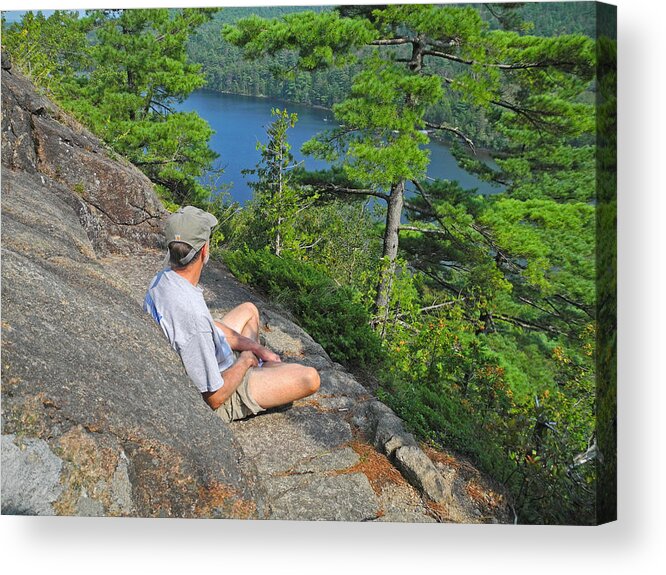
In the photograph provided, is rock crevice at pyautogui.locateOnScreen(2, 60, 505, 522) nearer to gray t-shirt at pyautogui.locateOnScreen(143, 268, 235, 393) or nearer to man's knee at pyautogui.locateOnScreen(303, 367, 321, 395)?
gray t-shirt at pyautogui.locateOnScreen(143, 268, 235, 393)

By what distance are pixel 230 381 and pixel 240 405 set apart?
0.75 ft

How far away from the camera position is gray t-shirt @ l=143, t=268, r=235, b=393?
3055 mm

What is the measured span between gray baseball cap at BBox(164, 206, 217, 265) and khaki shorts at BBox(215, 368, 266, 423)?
62 cm

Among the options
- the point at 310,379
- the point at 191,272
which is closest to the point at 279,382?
the point at 310,379

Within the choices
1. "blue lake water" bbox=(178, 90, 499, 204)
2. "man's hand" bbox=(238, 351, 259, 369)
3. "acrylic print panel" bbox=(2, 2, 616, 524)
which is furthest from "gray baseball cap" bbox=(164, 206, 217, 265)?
"blue lake water" bbox=(178, 90, 499, 204)

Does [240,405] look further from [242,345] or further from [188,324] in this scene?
[188,324]

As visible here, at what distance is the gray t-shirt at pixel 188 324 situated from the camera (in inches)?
120

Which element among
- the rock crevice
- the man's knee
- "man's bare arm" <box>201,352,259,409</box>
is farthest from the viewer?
the man's knee

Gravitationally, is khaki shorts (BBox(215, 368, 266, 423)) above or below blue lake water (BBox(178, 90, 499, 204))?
below

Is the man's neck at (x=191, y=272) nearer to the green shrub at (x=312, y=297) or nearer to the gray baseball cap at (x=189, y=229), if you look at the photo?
the gray baseball cap at (x=189, y=229)

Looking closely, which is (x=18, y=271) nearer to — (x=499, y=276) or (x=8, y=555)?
(x=8, y=555)

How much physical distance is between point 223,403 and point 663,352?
2.04 m

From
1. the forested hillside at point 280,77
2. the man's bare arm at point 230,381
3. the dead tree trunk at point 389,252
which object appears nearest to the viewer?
the man's bare arm at point 230,381

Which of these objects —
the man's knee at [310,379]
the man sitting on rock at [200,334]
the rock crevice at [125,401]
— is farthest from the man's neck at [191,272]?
the man's knee at [310,379]
